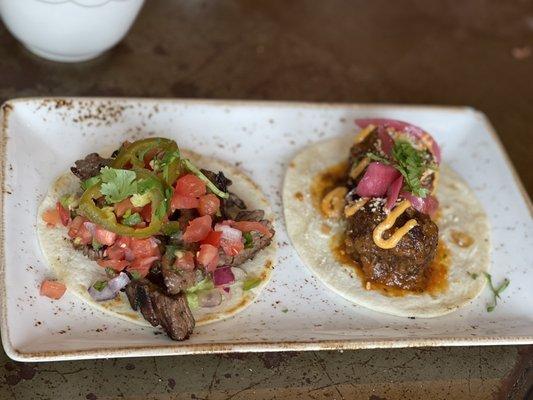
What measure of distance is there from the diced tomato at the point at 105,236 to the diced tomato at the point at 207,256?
444 millimetres

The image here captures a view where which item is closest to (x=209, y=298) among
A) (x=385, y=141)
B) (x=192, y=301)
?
(x=192, y=301)

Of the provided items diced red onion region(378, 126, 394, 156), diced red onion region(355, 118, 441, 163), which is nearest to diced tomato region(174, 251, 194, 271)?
diced red onion region(378, 126, 394, 156)

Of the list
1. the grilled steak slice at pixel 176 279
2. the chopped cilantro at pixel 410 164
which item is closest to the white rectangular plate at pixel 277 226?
the grilled steak slice at pixel 176 279

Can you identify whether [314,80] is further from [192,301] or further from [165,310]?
[165,310]

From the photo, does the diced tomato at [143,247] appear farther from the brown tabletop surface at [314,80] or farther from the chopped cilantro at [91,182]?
the brown tabletop surface at [314,80]

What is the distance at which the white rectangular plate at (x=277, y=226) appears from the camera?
128 inches

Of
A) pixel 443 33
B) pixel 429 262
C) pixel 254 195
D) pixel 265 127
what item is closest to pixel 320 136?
pixel 265 127

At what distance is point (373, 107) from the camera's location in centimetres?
489

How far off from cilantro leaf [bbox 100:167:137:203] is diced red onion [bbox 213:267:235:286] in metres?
0.63

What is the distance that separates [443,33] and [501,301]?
10.7 ft

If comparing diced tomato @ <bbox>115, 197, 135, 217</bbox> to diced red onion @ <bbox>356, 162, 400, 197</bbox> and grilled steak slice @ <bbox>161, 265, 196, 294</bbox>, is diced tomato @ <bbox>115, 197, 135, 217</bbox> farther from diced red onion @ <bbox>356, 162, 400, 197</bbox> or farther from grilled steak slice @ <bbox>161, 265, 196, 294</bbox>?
diced red onion @ <bbox>356, 162, 400, 197</bbox>

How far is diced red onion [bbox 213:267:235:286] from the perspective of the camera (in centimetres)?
364

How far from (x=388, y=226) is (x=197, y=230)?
3.53 feet

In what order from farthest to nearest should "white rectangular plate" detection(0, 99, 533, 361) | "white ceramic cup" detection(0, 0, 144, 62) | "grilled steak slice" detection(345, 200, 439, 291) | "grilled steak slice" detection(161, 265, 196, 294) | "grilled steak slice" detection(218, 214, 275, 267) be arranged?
"white ceramic cup" detection(0, 0, 144, 62) → "grilled steak slice" detection(345, 200, 439, 291) → "grilled steak slice" detection(218, 214, 275, 267) → "grilled steak slice" detection(161, 265, 196, 294) → "white rectangular plate" detection(0, 99, 533, 361)
